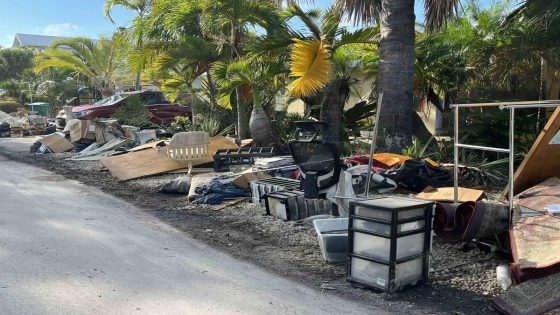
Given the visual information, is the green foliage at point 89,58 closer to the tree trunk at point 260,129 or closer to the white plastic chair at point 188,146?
the tree trunk at point 260,129

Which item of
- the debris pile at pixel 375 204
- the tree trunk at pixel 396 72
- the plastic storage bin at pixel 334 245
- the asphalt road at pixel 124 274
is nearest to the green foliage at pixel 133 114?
the debris pile at pixel 375 204

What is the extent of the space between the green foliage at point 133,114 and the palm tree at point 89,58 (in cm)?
684

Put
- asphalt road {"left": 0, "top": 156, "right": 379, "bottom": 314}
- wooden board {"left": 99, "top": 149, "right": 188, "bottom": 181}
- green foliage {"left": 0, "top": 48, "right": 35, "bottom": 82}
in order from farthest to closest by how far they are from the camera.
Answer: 1. green foliage {"left": 0, "top": 48, "right": 35, "bottom": 82}
2. wooden board {"left": 99, "top": 149, "right": 188, "bottom": 181}
3. asphalt road {"left": 0, "top": 156, "right": 379, "bottom": 314}

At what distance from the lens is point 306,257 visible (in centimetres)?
564

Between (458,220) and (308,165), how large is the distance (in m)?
2.27

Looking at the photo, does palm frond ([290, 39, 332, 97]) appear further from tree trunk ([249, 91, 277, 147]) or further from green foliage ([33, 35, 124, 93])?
green foliage ([33, 35, 124, 93])

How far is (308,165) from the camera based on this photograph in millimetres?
6957

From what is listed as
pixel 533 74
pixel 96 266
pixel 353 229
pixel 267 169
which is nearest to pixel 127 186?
pixel 267 169

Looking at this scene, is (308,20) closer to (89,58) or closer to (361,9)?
(361,9)

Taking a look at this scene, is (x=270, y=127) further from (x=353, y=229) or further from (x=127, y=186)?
(x=353, y=229)

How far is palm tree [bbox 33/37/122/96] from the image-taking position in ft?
78.5

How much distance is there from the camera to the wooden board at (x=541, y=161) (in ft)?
19.0

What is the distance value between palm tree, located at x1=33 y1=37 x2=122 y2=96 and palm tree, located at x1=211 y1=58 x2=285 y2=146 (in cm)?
1271

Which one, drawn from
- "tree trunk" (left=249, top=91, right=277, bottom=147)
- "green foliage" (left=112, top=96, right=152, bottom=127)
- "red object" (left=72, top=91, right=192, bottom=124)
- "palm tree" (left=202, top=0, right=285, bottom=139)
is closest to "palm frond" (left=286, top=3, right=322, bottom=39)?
"palm tree" (left=202, top=0, right=285, bottom=139)
